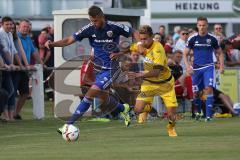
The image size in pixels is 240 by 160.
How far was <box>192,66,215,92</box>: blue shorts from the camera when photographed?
2236 centimetres

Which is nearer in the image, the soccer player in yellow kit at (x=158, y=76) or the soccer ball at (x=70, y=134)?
the soccer ball at (x=70, y=134)

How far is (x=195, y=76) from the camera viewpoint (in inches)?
893

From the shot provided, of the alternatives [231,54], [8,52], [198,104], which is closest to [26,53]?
[8,52]

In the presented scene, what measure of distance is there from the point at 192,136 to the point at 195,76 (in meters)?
5.51

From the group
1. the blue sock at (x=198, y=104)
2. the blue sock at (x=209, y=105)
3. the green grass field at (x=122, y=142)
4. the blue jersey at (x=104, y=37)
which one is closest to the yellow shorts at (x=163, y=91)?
the green grass field at (x=122, y=142)

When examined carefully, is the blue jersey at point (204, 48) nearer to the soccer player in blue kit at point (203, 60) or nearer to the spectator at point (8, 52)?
the soccer player in blue kit at point (203, 60)

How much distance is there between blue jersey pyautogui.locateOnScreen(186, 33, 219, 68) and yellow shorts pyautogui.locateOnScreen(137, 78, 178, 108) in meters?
4.53

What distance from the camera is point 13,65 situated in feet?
74.8

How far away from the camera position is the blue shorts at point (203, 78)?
22359 mm

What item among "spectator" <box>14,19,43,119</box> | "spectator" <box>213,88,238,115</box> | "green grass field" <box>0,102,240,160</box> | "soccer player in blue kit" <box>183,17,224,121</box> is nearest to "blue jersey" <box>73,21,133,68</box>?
"green grass field" <box>0,102,240,160</box>

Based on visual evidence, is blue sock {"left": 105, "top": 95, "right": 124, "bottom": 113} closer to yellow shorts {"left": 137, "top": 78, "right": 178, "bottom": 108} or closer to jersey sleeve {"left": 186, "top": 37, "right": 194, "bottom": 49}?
yellow shorts {"left": 137, "top": 78, "right": 178, "bottom": 108}

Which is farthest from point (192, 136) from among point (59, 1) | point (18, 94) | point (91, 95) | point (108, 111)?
point (59, 1)

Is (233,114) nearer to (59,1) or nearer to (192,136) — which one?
(192,136)

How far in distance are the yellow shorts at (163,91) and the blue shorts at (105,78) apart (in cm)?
64
